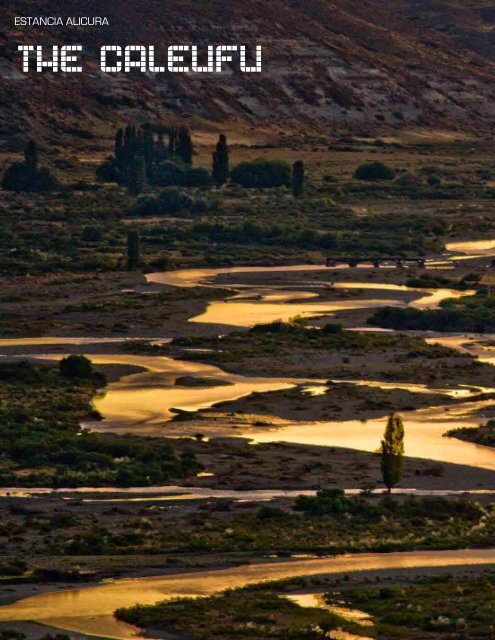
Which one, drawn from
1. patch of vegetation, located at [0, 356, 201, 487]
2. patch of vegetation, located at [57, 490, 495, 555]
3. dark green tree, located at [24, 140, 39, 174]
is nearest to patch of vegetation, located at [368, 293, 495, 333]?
patch of vegetation, located at [0, 356, 201, 487]

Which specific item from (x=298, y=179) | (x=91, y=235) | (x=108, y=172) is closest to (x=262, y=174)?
(x=298, y=179)

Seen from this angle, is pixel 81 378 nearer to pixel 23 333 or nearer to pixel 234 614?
pixel 23 333

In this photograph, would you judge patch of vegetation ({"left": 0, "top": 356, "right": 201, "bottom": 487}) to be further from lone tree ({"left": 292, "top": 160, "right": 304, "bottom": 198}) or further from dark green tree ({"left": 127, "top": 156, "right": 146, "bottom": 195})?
lone tree ({"left": 292, "top": 160, "right": 304, "bottom": 198})

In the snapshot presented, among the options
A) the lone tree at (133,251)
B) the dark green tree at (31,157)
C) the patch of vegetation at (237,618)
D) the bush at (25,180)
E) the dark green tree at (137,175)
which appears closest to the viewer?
the patch of vegetation at (237,618)

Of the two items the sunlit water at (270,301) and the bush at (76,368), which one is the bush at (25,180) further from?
the bush at (76,368)

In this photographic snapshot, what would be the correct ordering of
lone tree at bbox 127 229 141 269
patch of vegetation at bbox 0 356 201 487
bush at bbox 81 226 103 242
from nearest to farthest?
patch of vegetation at bbox 0 356 201 487
lone tree at bbox 127 229 141 269
bush at bbox 81 226 103 242

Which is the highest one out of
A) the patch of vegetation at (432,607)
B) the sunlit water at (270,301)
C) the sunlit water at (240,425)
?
the patch of vegetation at (432,607)

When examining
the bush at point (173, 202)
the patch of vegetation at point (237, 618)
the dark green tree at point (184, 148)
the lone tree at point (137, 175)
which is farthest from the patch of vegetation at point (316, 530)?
the dark green tree at point (184, 148)
